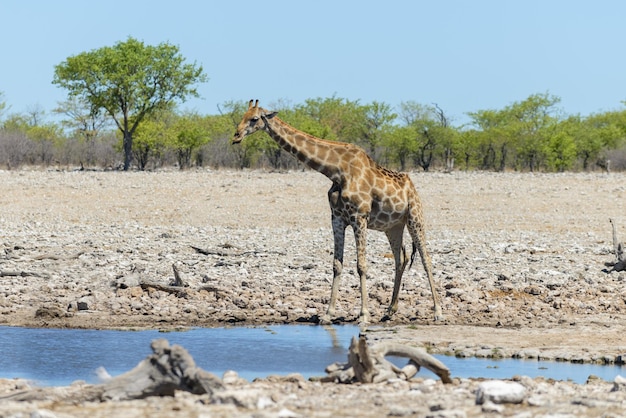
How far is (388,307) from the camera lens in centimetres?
1527

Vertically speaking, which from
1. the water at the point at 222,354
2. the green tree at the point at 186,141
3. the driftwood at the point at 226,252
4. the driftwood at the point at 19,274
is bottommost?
the water at the point at 222,354

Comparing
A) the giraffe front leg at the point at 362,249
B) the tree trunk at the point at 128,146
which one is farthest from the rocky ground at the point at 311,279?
the tree trunk at the point at 128,146

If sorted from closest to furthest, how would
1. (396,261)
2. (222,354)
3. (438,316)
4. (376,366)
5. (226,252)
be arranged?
(376,366)
(222,354)
(438,316)
(396,261)
(226,252)

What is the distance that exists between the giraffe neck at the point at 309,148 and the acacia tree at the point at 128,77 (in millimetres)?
39961

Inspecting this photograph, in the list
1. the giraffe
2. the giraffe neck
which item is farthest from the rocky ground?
the giraffe neck

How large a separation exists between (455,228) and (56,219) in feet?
30.7

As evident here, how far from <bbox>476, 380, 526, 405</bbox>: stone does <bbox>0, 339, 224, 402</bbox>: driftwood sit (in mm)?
1854

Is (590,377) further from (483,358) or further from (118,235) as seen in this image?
A: (118,235)

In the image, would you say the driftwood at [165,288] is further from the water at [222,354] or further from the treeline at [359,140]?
the treeline at [359,140]

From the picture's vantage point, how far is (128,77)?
54.6 m

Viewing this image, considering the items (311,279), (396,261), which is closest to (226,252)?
(311,279)

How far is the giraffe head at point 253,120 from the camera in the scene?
47.3 ft

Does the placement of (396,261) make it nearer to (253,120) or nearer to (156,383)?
(253,120)

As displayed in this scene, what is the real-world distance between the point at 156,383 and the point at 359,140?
6270 centimetres
